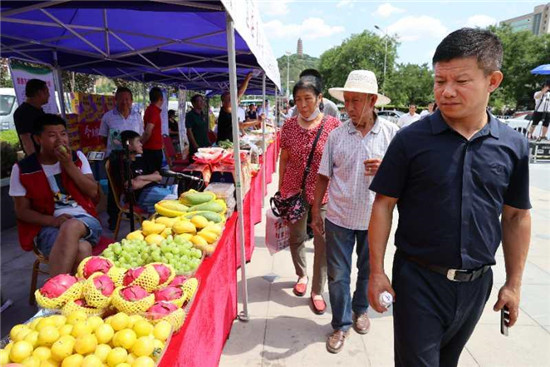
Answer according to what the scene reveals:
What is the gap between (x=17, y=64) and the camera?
5684 mm

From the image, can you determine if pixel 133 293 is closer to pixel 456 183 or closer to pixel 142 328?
pixel 142 328

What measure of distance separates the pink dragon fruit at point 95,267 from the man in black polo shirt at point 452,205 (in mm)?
1421

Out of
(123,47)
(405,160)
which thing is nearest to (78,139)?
(123,47)

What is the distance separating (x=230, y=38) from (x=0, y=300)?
2.99m

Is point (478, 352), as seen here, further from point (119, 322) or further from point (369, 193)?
point (119, 322)

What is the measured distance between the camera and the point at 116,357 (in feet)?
4.27

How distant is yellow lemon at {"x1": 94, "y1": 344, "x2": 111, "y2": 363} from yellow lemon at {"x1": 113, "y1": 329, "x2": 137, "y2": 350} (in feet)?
0.13

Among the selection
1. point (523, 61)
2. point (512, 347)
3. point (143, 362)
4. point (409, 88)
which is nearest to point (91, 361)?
point (143, 362)

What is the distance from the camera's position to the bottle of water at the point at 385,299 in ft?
5.28

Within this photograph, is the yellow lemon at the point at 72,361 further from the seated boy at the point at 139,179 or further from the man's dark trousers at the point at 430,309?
the seated boy at the point at 139,179

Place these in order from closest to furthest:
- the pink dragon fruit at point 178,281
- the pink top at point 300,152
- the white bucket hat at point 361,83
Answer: the pink dragon fruit at point 178,281 → the white bucket hat at point 361,83 → the pink top at point 300,152

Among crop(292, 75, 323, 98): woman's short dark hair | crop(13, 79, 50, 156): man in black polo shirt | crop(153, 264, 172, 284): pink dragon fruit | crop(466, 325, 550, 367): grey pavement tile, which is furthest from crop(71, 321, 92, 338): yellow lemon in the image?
crop(13, 79, 50, 156): man in black polo shirt

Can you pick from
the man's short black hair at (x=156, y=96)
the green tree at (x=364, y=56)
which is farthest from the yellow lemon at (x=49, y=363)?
the green tree at (x=364, y=56)

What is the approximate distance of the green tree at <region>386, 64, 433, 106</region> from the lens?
4719cm
